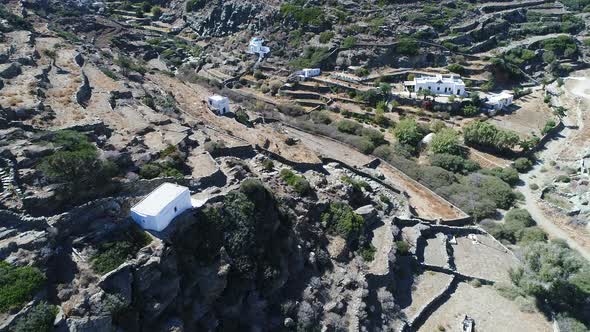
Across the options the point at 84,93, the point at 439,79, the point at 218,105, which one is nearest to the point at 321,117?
the point at 218,105

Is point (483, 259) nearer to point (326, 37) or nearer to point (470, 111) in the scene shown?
point (470, 111)

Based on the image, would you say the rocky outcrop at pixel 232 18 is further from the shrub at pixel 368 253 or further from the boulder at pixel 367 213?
the shrub at pixel 368 253

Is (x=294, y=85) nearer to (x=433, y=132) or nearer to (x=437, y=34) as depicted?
(x=433, y=132)

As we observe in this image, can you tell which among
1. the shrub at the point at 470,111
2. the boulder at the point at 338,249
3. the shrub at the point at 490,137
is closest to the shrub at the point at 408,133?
the shrub at the point at 490,137

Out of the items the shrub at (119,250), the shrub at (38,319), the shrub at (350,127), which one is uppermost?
the shrub at (38,319)

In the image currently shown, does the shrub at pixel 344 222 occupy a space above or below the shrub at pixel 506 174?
above

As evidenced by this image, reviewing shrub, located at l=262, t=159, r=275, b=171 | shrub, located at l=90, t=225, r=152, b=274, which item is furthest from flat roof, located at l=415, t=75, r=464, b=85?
shrub, located at l=90, t=225, r=152, b=274

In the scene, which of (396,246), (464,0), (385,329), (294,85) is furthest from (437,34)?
(385,329)
